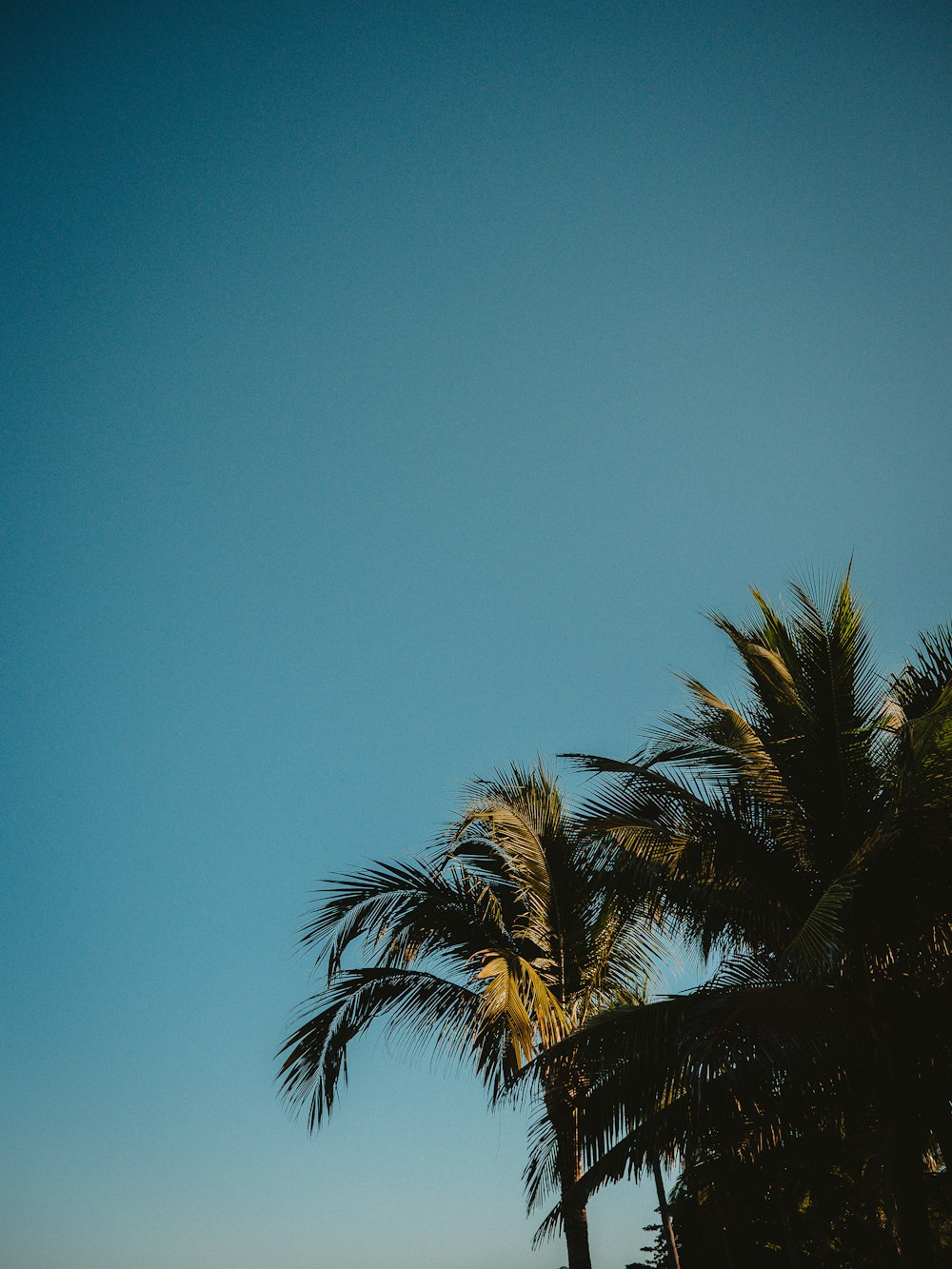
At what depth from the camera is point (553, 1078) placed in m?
7.40

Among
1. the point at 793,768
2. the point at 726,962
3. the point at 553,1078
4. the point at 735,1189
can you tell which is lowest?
the point at 735,1189

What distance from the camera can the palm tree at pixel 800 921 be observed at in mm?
6566

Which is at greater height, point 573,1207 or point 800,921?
point 800,921

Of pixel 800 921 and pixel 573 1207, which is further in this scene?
pixel 573 1207

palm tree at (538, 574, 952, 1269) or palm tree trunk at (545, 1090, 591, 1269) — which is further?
palm tree trunk at (545, 1090, 591, 1269)

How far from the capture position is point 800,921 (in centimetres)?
758

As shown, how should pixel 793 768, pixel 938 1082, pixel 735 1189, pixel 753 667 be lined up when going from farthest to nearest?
pixel 735 1189 → pixel 753 667 → pixel 793 768 → pixel 938 1082

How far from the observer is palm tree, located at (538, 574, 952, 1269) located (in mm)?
6566

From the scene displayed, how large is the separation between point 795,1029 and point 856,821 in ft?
6.49

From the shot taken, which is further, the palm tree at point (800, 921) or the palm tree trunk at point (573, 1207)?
the palm tree trunk at point (573, 1207)

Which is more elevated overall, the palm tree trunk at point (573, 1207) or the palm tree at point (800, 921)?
the palm tree at point (800, 921)

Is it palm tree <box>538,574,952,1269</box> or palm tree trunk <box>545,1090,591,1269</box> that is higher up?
palm tree <box>538,574,952,1269</box>

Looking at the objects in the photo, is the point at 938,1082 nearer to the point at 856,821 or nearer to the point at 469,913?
the point at 856,821

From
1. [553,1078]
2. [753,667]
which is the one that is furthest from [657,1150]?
[753,667]
